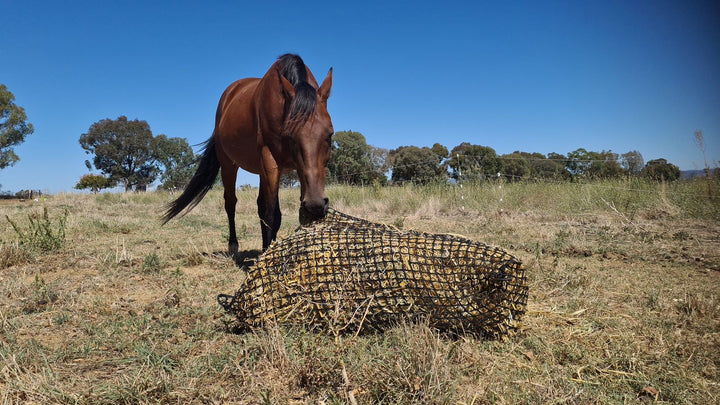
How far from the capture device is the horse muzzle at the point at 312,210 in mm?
2910

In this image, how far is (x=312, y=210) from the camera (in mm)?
2914

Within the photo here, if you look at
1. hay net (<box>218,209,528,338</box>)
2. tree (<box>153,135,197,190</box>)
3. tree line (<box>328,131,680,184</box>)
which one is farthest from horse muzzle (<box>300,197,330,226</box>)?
tree (<box>153,135,197,190</box>)

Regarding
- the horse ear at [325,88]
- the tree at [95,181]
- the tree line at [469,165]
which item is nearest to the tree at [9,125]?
the tree at [95,181]

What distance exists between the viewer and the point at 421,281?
220 centimetres

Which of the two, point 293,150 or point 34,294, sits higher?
point 293,150

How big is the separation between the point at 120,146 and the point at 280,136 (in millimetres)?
49999

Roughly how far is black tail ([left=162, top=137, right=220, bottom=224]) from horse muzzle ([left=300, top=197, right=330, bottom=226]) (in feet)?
11.2

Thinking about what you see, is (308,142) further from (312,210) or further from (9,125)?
(9,125)

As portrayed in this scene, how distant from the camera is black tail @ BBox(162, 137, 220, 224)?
583 centimetres

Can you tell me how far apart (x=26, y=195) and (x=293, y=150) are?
100 ft

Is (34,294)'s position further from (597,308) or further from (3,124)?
(3,124)

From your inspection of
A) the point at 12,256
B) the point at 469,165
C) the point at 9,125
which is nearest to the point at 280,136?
the point at 12,256

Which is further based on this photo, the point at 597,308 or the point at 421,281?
the point at 597,308

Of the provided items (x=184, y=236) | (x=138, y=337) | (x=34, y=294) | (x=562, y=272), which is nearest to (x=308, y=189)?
(x=138, y=337)
